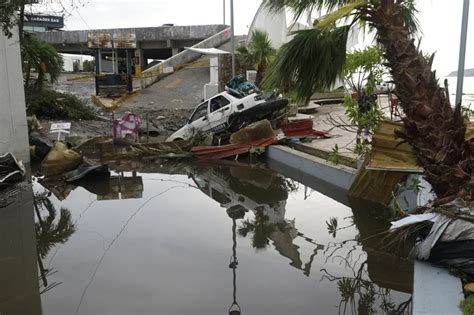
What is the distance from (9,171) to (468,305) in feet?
32.1

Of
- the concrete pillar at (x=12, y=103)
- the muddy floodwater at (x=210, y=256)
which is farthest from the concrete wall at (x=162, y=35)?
the muddy floodwater at (x=210, y=256)

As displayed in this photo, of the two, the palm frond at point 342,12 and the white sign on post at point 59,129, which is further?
the white sign on post at point 59,129

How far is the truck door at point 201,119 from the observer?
597 inches

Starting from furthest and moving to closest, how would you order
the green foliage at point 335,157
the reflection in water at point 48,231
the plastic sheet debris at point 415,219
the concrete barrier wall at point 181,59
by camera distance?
1. the concrete barrier wall at point 181,59
2. the green foliage at point 335,157
3. the reflection in water at point 48,231
4. the plastic sheet debris at point 415,219

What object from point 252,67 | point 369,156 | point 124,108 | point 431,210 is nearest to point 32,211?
point 369,156

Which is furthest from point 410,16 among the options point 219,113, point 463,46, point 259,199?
point 219,113

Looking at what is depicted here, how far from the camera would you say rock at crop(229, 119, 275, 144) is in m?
14.1

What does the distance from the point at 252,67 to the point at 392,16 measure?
68.1ft

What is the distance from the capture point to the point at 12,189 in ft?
32.3

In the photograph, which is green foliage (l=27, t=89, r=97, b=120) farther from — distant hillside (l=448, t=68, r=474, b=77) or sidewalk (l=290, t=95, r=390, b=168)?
distant hillside (l=448, t=68, r=474, b=77)

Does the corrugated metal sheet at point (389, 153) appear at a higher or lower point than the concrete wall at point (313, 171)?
higher

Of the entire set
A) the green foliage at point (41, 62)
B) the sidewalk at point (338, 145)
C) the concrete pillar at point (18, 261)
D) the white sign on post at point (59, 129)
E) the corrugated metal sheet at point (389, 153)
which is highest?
the green foliage at point (41, 62)

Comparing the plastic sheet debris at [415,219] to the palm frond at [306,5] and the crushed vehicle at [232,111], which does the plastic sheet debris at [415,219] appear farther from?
the crushed vehicle at [232,111]

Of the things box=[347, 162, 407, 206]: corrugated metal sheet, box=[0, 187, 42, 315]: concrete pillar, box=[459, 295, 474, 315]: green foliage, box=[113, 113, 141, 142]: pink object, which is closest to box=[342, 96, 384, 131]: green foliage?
box=[347, 162, 407, 206]: corrugated metal sheet
